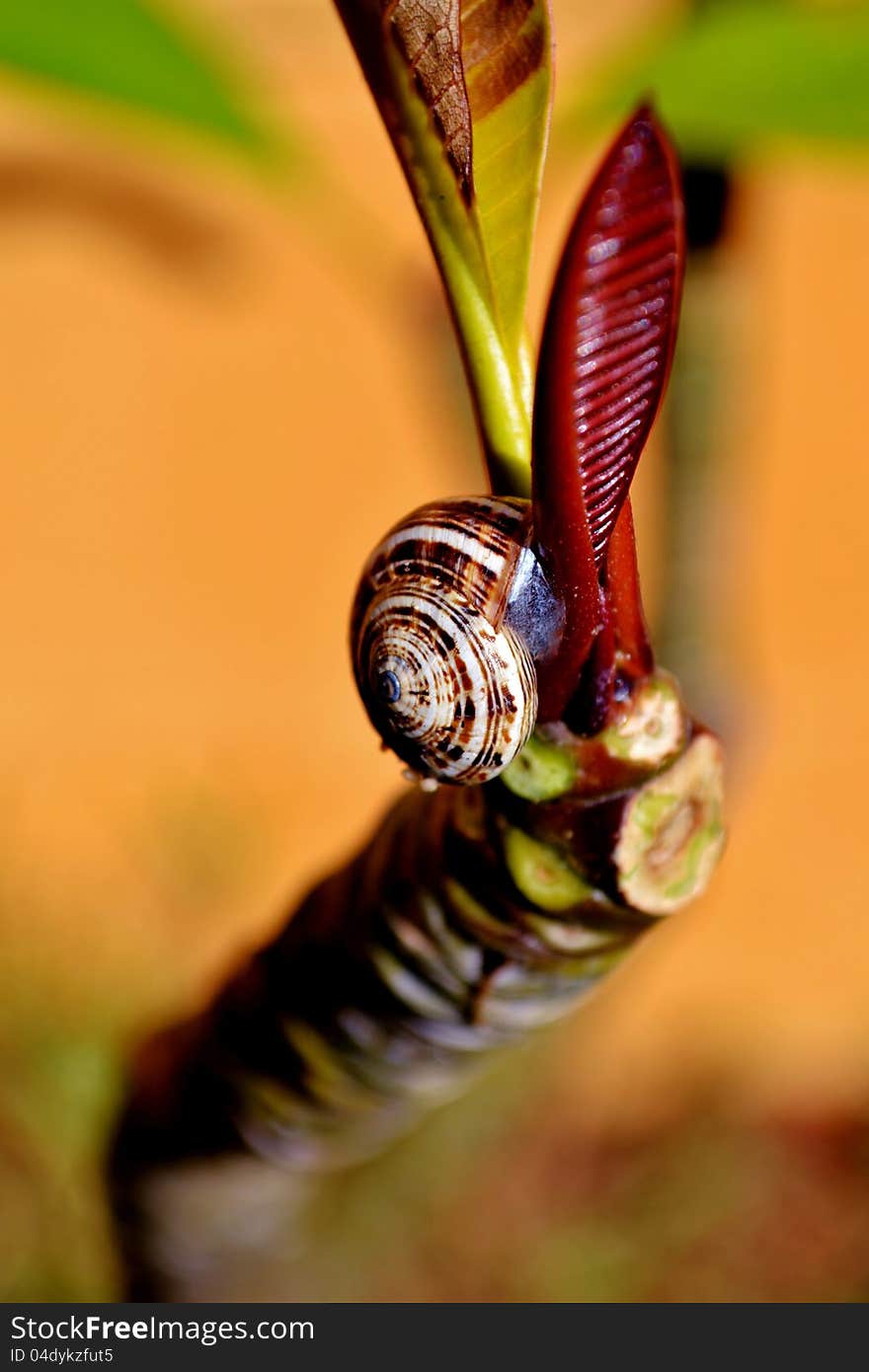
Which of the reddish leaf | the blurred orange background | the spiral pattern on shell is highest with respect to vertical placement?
the reddish leaf

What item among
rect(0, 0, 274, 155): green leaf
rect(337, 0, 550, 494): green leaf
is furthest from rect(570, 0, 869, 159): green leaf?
rect(337, 0, 550, 494): green leaf

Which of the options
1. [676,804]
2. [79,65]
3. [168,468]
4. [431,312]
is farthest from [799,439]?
[676,804]

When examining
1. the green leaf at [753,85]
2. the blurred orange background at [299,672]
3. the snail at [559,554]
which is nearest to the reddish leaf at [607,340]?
the snail at [559,554]

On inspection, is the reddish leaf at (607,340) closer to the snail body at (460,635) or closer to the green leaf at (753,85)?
the snail body at (460,635)

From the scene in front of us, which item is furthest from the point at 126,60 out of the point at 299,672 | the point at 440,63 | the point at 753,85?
the point at 299,672

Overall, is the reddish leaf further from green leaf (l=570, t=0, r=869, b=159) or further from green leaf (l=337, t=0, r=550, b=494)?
green leaf (l=570, t=0, r=869, b=159)
